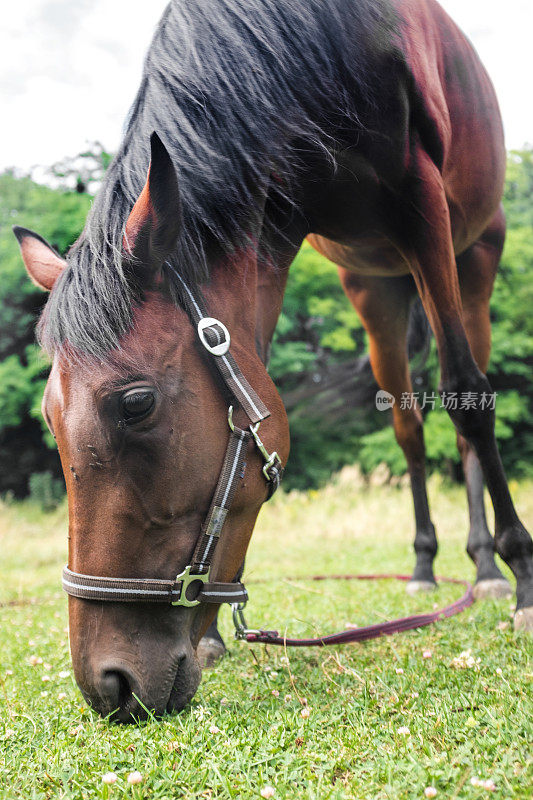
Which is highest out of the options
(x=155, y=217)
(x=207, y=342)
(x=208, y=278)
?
(x=155, y=217)

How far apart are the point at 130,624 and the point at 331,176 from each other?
1.85 metres

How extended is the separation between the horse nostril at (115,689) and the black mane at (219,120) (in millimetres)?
897

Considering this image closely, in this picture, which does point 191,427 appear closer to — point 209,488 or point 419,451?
point 209,488

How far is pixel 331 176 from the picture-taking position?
8.17ft

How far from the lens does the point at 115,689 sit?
1669mm

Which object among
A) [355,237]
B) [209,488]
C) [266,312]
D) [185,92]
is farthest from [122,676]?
[355,237]

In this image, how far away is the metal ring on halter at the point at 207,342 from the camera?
1897 millimetres

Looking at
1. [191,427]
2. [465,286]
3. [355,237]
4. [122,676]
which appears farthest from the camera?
[465,286]

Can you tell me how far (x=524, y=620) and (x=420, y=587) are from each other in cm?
175

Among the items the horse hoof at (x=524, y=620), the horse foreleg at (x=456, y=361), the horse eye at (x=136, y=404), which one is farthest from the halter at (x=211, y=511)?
the horse hoof at (x=524, y=620)

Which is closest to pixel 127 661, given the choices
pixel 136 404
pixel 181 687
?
pixel 181 687

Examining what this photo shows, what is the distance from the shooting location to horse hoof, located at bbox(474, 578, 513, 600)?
391 cm

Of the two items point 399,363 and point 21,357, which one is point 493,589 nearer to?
point 399,363

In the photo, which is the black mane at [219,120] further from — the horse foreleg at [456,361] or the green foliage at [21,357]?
the green foliage at [21,357]
